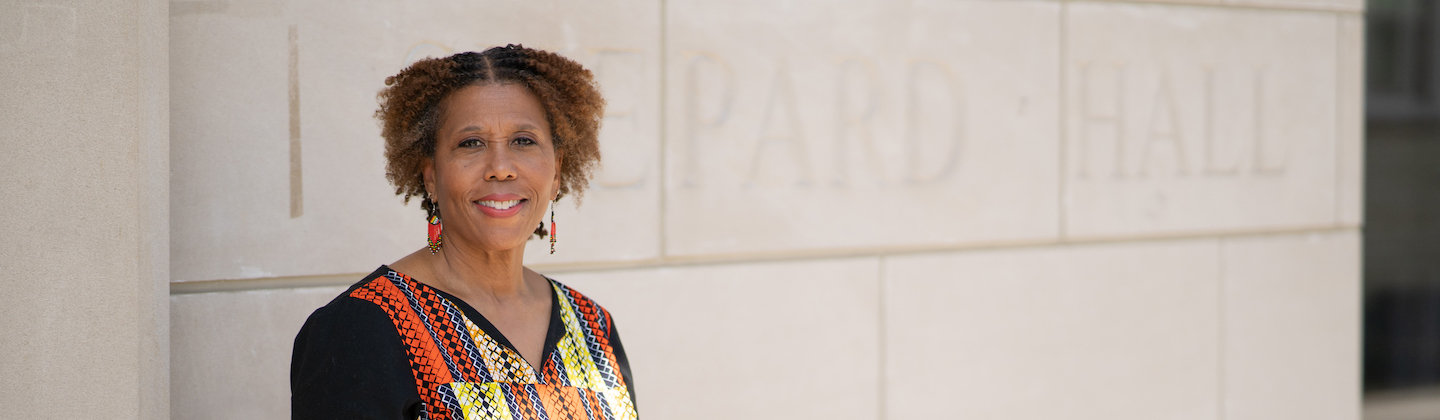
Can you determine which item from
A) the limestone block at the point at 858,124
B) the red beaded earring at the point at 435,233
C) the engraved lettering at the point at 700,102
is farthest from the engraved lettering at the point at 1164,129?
the red beaded earring at the point at 435,233

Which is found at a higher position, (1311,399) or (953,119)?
(953,119)

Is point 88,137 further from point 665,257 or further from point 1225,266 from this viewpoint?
point 1225,266

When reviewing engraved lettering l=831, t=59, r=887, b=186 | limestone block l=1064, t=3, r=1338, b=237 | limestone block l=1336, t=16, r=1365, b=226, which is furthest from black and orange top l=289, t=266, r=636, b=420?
limestone block l=1336, t=16, r=1365, b=226

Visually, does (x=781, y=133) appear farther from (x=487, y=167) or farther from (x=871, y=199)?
(x=487, y=167)

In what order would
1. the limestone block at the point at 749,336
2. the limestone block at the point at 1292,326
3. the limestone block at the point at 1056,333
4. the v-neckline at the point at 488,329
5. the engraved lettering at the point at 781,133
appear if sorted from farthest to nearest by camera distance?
the limestone block at the point at 1292,326 < the limestone block at the point at 1056,333 < the engraved lettering at the point at 781,133 < the limestone block at the point at 749,336 < the v-neckline at the point at 488,329

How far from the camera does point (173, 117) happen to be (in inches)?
117

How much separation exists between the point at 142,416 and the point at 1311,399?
15.7ft

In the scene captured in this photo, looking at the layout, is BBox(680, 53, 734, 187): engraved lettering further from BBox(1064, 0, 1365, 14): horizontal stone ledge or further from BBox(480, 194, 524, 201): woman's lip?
BBox(1064, 0, 1365, 14): horizontal stone ledge

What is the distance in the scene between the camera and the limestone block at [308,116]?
3.02 meters

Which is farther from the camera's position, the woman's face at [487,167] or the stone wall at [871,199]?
the stone wall at [871,199]

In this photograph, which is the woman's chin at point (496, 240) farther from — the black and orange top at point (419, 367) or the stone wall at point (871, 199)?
the stone wall at point (871, 199)

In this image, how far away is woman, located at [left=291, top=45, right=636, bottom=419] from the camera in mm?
1962

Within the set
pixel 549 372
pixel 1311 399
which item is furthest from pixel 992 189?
pixel 549 372

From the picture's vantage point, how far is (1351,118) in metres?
5.00
